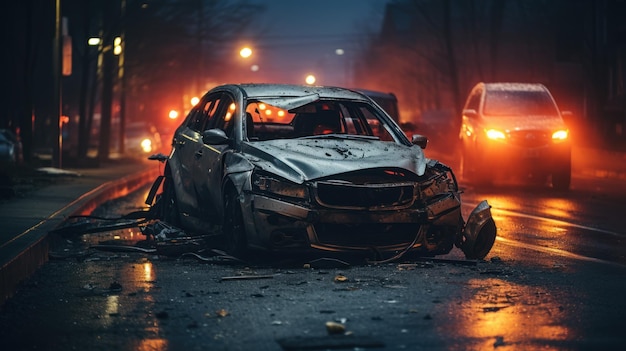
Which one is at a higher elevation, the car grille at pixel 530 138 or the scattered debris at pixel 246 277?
the car grille at pixel 530 138

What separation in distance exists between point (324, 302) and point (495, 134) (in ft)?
46.6

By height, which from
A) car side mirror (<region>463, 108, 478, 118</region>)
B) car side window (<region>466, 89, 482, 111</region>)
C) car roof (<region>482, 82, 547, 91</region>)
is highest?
car roof (<region>482, 82, 547, 91</region>)

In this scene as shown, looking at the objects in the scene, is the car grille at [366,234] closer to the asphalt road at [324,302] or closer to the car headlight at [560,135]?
the asphalt road at [324,302]

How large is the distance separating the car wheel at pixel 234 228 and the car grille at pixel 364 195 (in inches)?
32.2

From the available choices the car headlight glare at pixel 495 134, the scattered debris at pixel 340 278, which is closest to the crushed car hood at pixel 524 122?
the car headlight glare at pixel 495 134

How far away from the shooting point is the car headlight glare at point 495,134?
72.6 feet

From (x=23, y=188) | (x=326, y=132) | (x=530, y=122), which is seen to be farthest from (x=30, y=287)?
(x=530, y=122)

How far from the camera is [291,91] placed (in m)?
12.3

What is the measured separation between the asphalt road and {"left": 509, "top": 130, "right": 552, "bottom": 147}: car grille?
9226 mm

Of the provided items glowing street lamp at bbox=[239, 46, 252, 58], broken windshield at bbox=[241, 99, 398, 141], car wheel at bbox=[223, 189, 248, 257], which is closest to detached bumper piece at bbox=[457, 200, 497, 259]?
broken windshield at bbox=[241, 99, 398, 141]

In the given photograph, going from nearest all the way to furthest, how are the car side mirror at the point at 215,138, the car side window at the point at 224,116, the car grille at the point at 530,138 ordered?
the car side mirror at the point at 215,138, the car side window at the point at 224,116, the car grille at the point at 530,138

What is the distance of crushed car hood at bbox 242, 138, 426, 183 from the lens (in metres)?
10.3

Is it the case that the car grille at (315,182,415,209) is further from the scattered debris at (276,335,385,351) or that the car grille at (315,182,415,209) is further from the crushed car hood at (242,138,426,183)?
the scattered debris at (276,335,385,351)

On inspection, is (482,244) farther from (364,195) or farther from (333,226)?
(333,226)
